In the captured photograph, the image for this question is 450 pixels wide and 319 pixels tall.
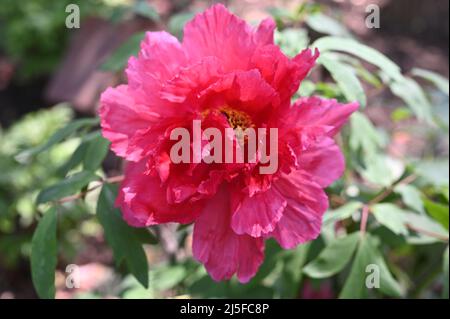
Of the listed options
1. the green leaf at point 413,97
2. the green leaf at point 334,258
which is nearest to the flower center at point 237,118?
the green leaf at point 334,258

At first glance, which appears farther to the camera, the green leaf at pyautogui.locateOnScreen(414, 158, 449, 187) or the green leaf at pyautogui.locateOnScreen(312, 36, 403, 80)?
the green leaf at pyautogui.locateOnScreen(414, 158, 449, 187)

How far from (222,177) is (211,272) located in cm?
14

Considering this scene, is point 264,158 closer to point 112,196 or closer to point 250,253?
point 250,253

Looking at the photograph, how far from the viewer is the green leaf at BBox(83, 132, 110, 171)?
45.3 inches

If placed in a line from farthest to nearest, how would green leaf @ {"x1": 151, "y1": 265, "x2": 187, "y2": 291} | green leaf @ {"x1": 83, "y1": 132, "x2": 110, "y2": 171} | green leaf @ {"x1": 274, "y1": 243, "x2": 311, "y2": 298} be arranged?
green leaf @ {"x1": 151, "y1": 265, "x2": 187, "y2": 291}, green leaf @ {"x1": 274, "y1": 243, "x2": 311, "y2": 298}, green leaf @ {"x1": 83, "y1": 132, "x2": 110, "y2": 171}

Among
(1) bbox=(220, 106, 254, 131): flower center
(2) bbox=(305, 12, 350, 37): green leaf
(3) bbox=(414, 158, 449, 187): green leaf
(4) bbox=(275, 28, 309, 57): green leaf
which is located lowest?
(3) bbox=(414, 158, 449, 187): green leaf

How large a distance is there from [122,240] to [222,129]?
0.30 meters

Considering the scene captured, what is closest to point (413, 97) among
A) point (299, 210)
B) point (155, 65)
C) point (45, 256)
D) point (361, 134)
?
point (361, 134)

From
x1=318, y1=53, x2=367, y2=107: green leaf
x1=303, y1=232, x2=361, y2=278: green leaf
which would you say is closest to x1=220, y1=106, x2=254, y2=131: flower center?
x1=318, y1=53, x2=367, y2=107: green leaf

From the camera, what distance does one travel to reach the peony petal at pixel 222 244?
92 cm

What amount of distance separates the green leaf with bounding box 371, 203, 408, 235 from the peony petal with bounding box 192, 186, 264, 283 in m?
0.32

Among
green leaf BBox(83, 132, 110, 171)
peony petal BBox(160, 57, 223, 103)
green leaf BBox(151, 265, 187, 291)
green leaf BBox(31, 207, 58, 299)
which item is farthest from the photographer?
green leaf BBox(151, 265, 187, 291)

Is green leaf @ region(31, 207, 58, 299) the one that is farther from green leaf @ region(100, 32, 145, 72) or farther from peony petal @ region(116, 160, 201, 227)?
green leaf @ region(100, 32, 145, 72)
